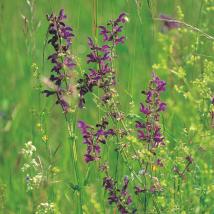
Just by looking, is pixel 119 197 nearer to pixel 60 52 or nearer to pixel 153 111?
pixel 153 111

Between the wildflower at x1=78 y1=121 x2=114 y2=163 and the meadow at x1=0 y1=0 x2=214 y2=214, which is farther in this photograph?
the wildflower at x1=78 y1=121 x2=114 y2=163

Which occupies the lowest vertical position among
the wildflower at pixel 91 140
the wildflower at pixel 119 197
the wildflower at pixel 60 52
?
the wildflower at pixel 119 197

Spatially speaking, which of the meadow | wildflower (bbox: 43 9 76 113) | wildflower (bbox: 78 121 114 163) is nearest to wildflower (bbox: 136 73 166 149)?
the meadow

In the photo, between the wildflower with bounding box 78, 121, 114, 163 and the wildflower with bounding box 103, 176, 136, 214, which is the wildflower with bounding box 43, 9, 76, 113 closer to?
the wildflower with bounding box 78, 121, 114, 163

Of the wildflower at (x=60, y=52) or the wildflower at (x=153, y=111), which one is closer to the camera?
the wildflower at (x=153, y=111)

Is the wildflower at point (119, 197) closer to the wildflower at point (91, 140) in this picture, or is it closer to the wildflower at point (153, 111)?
the wildflower at point (91, 140)

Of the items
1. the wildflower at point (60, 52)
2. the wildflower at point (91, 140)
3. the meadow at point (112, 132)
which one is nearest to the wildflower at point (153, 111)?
the meadow at point (112, 132)

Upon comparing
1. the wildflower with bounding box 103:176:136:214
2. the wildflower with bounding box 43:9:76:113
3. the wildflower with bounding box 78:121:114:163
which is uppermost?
the wildflower with bounding box 43:9:76:113

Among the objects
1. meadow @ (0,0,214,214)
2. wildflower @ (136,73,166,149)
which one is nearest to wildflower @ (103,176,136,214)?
meadow @ (0,0,214,214)

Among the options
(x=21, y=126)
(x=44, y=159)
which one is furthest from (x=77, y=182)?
(x=21, y=126)

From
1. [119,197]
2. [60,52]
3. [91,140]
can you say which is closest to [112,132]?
[91,140]

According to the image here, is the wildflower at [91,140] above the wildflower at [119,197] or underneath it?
above

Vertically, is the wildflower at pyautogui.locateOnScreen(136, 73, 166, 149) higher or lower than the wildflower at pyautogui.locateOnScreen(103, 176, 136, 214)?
higher

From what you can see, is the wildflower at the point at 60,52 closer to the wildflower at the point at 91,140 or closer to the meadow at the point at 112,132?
the meadow at the point at 112,132
